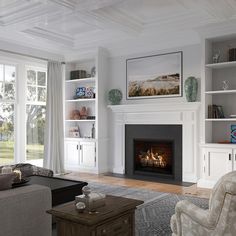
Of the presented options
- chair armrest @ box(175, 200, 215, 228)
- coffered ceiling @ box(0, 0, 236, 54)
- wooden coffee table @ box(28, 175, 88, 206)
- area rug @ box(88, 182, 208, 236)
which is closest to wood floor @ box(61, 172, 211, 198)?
area rug @ box(88, 182, 208, 236)

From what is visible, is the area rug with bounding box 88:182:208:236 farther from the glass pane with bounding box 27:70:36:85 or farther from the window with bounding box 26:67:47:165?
the glass pane with bounding box 27:70:36:85

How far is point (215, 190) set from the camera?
216 centimetres

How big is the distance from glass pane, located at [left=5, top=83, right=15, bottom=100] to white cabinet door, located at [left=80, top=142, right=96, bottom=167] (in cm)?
183

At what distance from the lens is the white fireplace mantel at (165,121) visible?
5.78m

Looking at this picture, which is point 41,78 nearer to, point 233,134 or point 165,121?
point 165,121

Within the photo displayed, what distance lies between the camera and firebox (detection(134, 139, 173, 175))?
20.4 ft

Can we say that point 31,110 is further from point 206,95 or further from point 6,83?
point 206,95

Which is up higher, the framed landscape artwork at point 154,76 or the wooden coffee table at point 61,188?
the framed landscape artwork at point 154,76

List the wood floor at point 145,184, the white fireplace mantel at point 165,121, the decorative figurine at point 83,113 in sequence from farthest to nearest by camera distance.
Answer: the decorative figurine at point 83,113
the white fireplace mantel at point 165,121
the wood floor at point 145,184

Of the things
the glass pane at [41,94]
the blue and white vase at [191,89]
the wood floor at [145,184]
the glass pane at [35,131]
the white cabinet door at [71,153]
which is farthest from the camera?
the white cabinet door at [71,153]

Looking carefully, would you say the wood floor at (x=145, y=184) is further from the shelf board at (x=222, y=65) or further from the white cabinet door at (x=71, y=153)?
the shelf board at (x=222, y=65)

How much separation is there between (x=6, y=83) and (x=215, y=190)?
5.24 meters

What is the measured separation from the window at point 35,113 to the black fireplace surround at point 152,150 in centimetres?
199

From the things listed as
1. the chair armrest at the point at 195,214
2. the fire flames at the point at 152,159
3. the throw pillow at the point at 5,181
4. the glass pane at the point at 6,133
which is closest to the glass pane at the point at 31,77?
the glass pane at the point at 6,133
